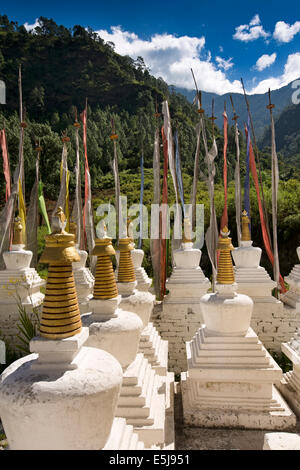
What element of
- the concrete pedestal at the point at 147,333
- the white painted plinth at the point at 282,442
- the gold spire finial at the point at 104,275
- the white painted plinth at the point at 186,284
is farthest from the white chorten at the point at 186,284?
the white painted plinth at the point at 282,442

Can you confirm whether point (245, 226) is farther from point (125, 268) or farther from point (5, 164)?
point (5, 164)

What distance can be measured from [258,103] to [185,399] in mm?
170151

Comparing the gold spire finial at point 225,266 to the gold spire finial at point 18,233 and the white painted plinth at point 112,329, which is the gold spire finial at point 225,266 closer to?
the white painted plinth at point 112,329

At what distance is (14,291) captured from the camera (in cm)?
645

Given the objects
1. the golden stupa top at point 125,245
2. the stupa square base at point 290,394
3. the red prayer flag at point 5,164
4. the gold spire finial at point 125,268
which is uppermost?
the red prayer flag at point 5,164

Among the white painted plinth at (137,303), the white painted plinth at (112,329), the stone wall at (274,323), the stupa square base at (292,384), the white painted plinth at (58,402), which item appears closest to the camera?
the white painted plinth at (58,402)

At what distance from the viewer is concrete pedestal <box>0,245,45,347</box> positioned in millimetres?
6344

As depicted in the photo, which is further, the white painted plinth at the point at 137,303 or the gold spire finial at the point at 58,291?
the white painted plinth at the point at 137,303

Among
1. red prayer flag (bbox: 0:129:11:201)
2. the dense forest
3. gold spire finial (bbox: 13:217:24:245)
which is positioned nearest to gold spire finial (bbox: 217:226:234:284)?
gold spire finial (bbox: 13:217:24:245)

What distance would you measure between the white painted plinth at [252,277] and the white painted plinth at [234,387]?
2.25 metres

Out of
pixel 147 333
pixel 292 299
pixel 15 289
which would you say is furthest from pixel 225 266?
pixel 15 289

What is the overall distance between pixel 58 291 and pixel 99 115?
53.8 m

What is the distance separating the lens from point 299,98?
24.3 feet

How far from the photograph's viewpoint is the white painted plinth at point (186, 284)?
247 inches
